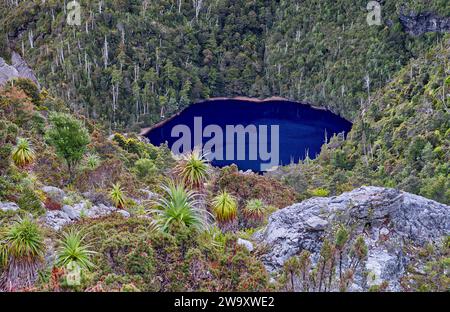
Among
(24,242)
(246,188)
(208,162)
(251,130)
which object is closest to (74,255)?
(24,242)

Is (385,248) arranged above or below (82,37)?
below

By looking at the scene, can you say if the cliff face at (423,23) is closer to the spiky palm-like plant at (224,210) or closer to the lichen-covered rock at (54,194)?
the lichen-covered rock at (54,194)

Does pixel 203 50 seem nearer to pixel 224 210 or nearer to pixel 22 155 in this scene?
pixel 22 155

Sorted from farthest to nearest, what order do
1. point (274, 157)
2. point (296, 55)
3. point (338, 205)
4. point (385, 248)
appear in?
point (296, 55) → point (274, 157) → point (338, 205) → point (385, 248)

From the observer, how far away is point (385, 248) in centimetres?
1346

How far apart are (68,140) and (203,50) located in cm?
7436

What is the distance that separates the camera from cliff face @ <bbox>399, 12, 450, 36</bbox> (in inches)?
3024

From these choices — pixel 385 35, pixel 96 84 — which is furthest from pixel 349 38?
pixel 96 84

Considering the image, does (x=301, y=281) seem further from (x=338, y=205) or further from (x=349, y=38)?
(x=349, y=38)

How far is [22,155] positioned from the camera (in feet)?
67.8

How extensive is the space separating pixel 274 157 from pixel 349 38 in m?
30.8

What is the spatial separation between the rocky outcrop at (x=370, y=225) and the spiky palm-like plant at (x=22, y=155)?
9.65 metres

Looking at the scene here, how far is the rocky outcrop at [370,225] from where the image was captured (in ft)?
44.5

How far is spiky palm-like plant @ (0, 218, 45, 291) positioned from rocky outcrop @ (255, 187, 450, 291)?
493 centimetres
